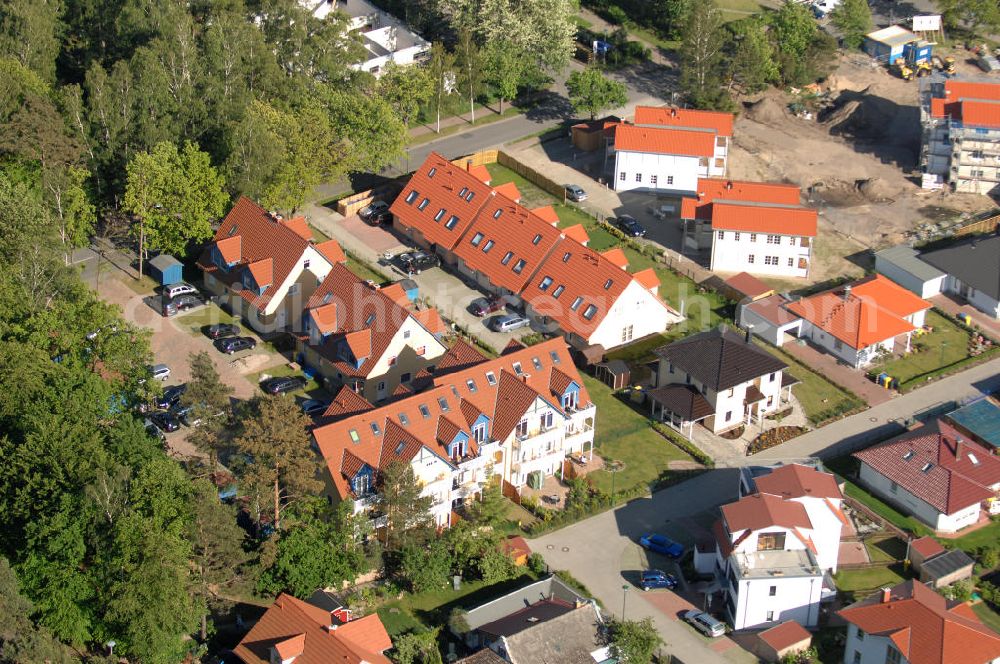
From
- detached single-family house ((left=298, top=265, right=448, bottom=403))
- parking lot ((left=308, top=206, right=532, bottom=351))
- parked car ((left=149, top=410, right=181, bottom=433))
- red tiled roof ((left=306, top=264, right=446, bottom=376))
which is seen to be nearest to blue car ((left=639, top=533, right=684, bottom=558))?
detached single-family house ((left=298, top=265, right=448, bottom=403))

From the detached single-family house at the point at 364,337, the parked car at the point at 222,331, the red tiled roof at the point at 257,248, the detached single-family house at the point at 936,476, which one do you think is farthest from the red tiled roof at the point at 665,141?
the detached single-family house at the point at 936,476

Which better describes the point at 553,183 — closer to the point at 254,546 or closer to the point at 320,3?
the point at 320,3

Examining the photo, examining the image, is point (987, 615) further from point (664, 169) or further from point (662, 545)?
point (664, 169)

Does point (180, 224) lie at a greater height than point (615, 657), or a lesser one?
greater

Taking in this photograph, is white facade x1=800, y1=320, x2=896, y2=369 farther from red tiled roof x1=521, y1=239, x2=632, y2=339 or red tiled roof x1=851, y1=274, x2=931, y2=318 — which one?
red tiled roof x1=521, y1=239, x2=632, y2=339

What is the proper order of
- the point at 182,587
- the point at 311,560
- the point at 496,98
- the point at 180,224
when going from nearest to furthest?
the point at 182,587, the point at 311,560, the point at 180,224, the point at 496,98

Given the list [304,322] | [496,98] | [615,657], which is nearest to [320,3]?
[496,98]
